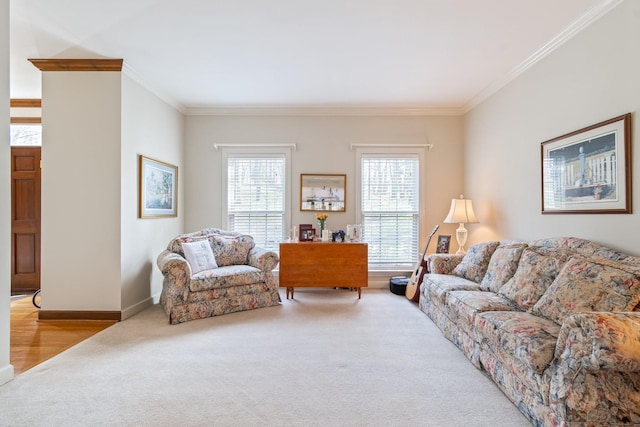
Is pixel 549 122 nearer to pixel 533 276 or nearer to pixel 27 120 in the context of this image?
pixel 533 276

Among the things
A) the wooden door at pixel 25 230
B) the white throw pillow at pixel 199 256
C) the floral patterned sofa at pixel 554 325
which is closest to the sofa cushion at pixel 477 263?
the floral patterned sofa at pixel 554 325

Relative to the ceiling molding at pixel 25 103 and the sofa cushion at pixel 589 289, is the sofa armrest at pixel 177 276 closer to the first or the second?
the sofa cushion at pixel 589 289

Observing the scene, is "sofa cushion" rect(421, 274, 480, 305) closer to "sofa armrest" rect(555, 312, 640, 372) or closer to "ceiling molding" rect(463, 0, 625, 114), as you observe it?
"sofa armrest" rect(555, 312, 640, 372)

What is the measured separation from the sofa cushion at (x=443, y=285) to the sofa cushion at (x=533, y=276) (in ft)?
1.19

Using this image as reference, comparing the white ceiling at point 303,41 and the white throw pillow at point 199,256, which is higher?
the white ceiling at point 303,41

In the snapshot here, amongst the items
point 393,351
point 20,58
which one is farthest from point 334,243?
point 20,58

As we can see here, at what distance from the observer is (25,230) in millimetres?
4535

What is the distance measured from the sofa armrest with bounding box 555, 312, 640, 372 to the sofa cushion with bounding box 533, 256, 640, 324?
33cm

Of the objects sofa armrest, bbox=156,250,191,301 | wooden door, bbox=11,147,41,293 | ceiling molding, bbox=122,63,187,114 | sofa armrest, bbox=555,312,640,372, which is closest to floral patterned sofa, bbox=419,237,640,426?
sofa armrest, bbox=555,312,640,372

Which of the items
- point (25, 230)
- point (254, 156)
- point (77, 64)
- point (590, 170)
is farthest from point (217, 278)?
point (590, 170)

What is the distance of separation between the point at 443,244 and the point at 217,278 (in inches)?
119

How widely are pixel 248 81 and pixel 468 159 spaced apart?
10.4ft

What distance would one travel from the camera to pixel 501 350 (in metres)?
1.95

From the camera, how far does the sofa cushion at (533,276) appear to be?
2.27m
